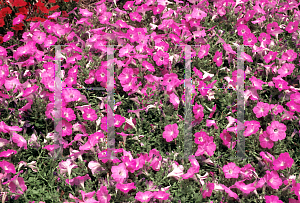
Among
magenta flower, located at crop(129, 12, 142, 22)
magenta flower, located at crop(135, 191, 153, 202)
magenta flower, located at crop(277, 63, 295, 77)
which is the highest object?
magenta flower, located at crop(129, 12, 142, 22)

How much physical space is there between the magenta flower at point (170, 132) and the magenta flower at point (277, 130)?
98 centimetres

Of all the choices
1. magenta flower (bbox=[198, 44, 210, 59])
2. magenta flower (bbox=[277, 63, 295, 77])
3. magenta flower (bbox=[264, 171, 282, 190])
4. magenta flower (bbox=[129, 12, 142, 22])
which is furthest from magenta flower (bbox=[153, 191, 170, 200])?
magenta flower (bbox=[129, 12, 142, 22])

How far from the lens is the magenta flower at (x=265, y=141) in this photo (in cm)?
325

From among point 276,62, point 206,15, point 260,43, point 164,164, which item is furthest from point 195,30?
point 164,164

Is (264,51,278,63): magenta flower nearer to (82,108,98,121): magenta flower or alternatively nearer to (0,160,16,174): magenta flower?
(82,108,98,121): magenta flower

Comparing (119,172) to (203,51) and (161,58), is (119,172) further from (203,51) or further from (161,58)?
(203,51)

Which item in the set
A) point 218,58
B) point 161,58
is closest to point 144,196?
point 161,58

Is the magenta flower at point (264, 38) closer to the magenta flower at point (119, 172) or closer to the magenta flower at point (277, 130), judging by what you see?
the magenta flower at point (277, 130)

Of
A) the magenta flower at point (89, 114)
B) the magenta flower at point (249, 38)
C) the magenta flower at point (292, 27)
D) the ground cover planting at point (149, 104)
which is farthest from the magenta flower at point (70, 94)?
the magenta flower at point (292, 27)

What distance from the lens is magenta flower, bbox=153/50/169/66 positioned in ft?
12.2

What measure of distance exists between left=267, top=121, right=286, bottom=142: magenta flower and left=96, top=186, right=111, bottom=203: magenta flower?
177cm

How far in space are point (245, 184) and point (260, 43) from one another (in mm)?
1953

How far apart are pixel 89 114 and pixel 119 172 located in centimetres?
74

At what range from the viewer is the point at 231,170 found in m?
3.09
